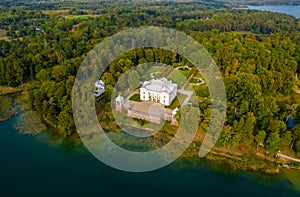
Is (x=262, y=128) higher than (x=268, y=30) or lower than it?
lower

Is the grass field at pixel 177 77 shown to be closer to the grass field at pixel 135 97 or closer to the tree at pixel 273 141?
→ the grass field at pixel 135 97

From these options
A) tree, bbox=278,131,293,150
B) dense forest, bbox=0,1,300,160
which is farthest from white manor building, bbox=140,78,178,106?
tree, bbox=278,131,293,150

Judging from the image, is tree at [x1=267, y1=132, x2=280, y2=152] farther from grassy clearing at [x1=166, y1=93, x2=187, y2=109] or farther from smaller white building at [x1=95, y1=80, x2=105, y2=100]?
smaller white building at [x1=95, y1=80, x2=105, y2=100]

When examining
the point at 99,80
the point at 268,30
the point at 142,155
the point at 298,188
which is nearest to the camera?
the point at 298,188

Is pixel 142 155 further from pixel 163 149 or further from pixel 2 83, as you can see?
pixel 2 83

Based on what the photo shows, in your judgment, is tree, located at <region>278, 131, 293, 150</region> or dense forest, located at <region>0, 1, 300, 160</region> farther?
dense forest, located at <region>0, 1, 300, 160</region>

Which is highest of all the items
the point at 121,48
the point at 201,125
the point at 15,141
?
the point at 121,48

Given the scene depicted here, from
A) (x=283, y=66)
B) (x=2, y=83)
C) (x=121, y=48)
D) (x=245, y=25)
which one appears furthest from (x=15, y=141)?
(x=245, y=25)

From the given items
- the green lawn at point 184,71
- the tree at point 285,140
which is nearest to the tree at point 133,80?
the green lawn at point 184,71
